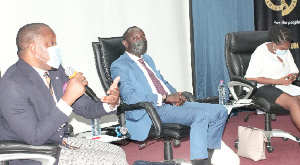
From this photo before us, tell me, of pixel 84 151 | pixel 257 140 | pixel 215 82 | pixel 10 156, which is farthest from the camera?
pixel 215 82

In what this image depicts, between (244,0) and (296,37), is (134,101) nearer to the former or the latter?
(244,0)

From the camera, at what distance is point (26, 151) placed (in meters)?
1.80

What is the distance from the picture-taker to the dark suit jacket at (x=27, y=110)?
6.00 feet

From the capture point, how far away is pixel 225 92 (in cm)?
570

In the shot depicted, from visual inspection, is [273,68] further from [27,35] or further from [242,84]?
[27,35]

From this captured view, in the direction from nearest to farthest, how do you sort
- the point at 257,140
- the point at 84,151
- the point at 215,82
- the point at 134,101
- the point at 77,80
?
1. the point at 77,80
2. the point at 84,151
3. the point at 134,101
4. the point at 257,140
5. the point at 215,82

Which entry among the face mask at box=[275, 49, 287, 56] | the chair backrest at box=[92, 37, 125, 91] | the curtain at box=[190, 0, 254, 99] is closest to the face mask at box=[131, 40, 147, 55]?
the chair backrest at box=[92, 37, 125, 91]

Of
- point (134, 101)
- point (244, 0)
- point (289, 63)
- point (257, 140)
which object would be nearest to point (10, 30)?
point (134, 101)

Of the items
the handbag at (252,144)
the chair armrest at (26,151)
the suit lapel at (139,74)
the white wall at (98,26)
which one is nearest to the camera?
the chair armrest at (26,151)

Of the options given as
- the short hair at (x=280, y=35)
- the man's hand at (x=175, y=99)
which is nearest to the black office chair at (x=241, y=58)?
the short hair at (x=280, y=35)

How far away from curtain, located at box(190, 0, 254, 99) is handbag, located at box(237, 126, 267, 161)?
6.34 ft

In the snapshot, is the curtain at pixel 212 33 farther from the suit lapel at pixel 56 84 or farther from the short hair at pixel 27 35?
the short hair at pixel 27 35

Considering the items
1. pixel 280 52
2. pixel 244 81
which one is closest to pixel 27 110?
pixel 244 81

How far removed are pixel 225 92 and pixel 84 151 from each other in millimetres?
3900
